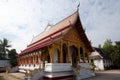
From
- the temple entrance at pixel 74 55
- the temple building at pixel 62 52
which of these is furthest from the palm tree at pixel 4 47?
the temple entrance at pixel 74 55

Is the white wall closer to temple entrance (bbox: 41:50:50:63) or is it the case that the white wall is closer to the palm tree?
temple entrance (bbox: 41:50:50:63)

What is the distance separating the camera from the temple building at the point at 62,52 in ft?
46.3

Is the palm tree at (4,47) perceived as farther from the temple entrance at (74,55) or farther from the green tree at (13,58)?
the temple entrance at (74,55)

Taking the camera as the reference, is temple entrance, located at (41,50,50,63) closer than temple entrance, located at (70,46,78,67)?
Yes

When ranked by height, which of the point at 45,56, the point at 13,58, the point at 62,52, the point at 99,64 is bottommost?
the point at 99,64

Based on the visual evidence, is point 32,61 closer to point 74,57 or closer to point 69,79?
point 74,57

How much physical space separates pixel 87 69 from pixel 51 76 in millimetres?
5678

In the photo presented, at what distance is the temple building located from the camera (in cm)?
1412

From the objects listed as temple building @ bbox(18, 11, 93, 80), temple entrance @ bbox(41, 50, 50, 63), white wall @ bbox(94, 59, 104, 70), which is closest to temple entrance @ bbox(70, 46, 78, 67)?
temple building @ bbox(18, 11, 93, 80)

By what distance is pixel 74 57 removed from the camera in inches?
760

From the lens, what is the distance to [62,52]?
16.5 metres

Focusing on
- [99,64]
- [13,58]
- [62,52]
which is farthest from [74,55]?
[13,58]

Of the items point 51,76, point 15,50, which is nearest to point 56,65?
point 51,76

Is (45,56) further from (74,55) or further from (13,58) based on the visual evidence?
(13,58)
